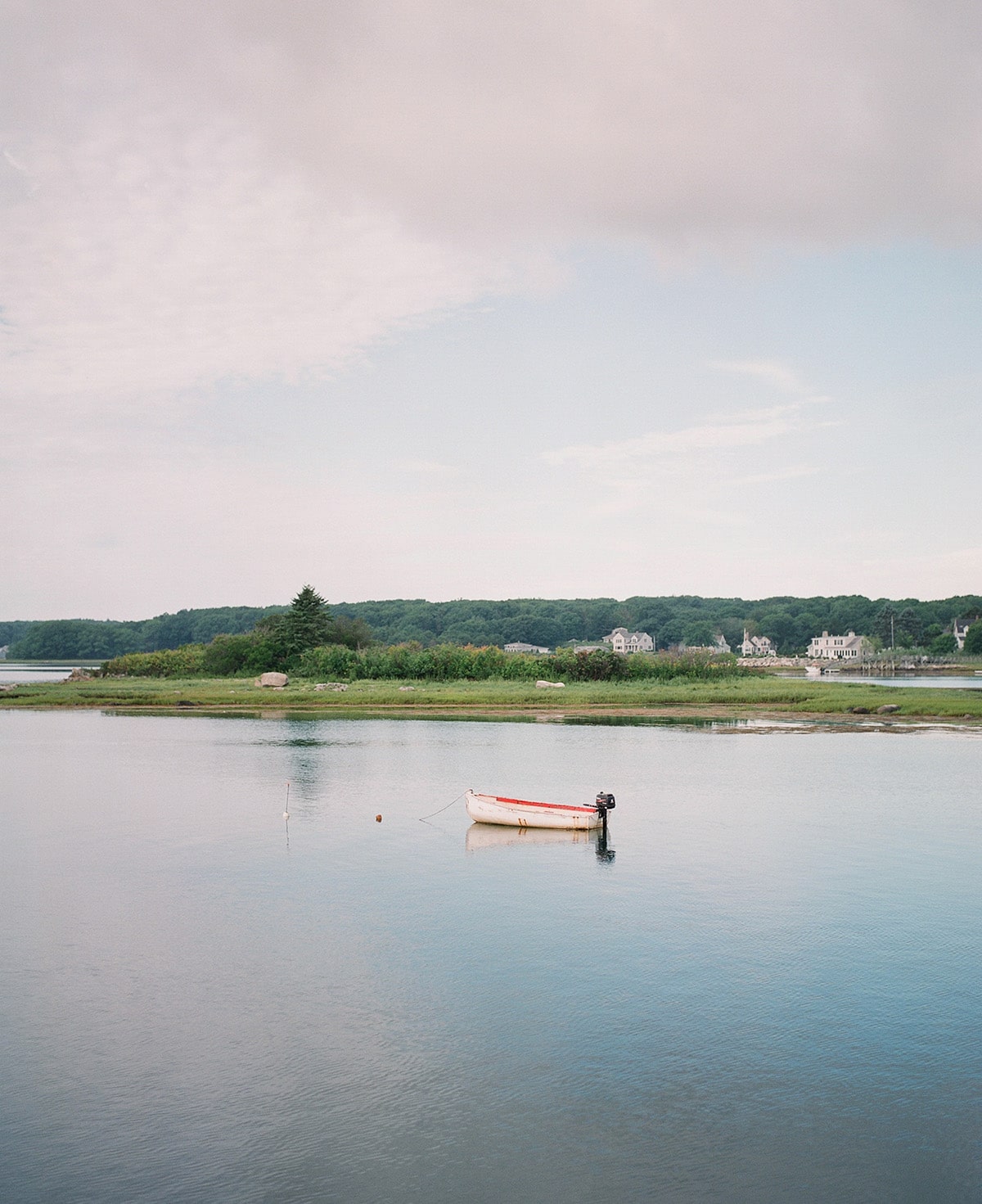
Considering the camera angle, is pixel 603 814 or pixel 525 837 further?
pixel 525 837

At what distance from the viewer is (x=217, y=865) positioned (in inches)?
1022

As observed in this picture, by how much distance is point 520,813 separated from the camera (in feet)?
102

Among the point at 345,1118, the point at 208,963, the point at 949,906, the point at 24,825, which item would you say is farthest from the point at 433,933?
the point at 24,825

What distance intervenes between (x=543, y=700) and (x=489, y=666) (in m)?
16.3

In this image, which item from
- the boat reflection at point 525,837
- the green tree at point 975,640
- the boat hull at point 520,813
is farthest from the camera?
the green tree at point 975,640

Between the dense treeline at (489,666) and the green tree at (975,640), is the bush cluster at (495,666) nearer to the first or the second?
the dense treeline at (489,666)

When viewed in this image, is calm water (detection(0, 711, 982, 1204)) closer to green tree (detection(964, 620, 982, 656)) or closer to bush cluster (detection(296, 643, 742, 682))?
bush cluster (detection(296, 643, 742, 682))

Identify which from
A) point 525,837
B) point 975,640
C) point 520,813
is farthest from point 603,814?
point 975,640

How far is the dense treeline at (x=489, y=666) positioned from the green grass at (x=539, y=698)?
2.52 meters

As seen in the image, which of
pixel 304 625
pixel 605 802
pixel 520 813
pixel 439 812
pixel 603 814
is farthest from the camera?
pixel 304 625

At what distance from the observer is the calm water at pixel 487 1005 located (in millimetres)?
11609

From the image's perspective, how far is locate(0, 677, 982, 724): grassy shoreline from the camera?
71688mm

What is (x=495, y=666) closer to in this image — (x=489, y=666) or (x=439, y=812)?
(x=489, y=666)

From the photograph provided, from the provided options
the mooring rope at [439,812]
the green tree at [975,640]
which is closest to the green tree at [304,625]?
the mooring rope at [439,812]
